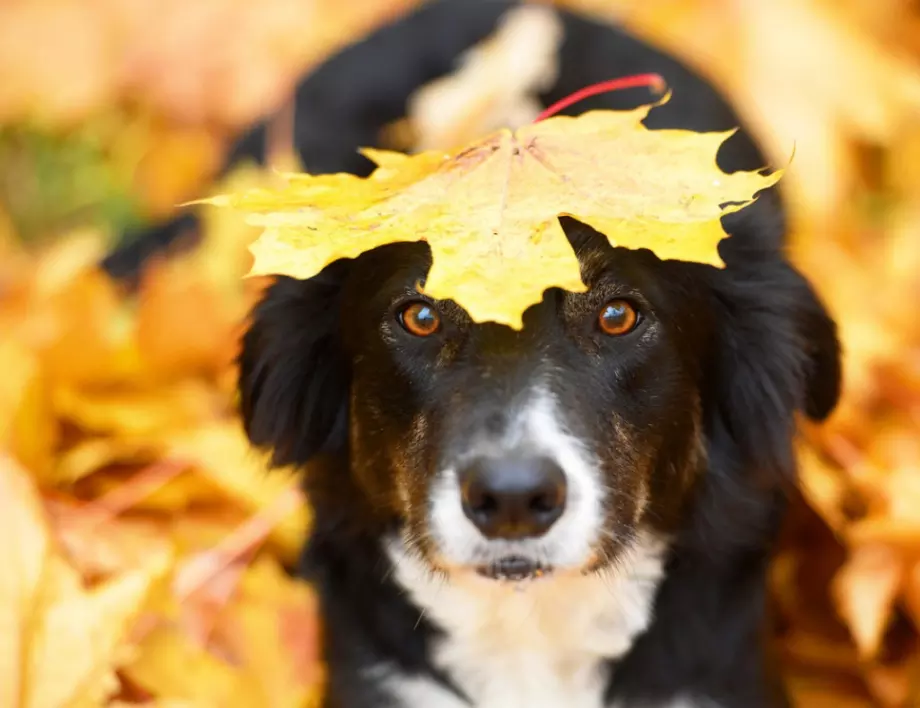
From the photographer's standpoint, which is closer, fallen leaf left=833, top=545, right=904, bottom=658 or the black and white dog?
the black and white dog

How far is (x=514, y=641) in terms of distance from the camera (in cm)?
200

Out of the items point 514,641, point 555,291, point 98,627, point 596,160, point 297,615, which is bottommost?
point 297,615

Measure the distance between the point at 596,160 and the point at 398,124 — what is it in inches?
62.2

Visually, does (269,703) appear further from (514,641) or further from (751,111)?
(751,111)

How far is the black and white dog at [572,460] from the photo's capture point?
5.51ft

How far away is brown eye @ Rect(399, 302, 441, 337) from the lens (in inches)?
68.7

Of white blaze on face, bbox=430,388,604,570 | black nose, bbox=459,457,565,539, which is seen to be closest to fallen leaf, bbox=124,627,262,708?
white blaze on face, bbox=430,388,604,570

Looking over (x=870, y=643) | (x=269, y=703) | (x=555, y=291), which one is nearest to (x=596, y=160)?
(x=555, y=291)

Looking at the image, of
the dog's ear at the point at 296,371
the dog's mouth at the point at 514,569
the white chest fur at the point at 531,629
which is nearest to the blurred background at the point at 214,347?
the dog's ear at the point at 296,371

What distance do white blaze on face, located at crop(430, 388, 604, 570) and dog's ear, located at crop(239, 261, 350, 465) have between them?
16.7 inches

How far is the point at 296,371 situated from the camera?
Result: 6.61ft

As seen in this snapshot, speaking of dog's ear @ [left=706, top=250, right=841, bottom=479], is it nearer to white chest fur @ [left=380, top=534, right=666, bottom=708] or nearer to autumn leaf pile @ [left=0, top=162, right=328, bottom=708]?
white chest fur @ [left=380, top=534, right=666, bottom=708]

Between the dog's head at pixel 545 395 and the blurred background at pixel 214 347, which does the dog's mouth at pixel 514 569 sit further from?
the blurred background at pixel 214 347

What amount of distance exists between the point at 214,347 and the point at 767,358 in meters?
1.36
